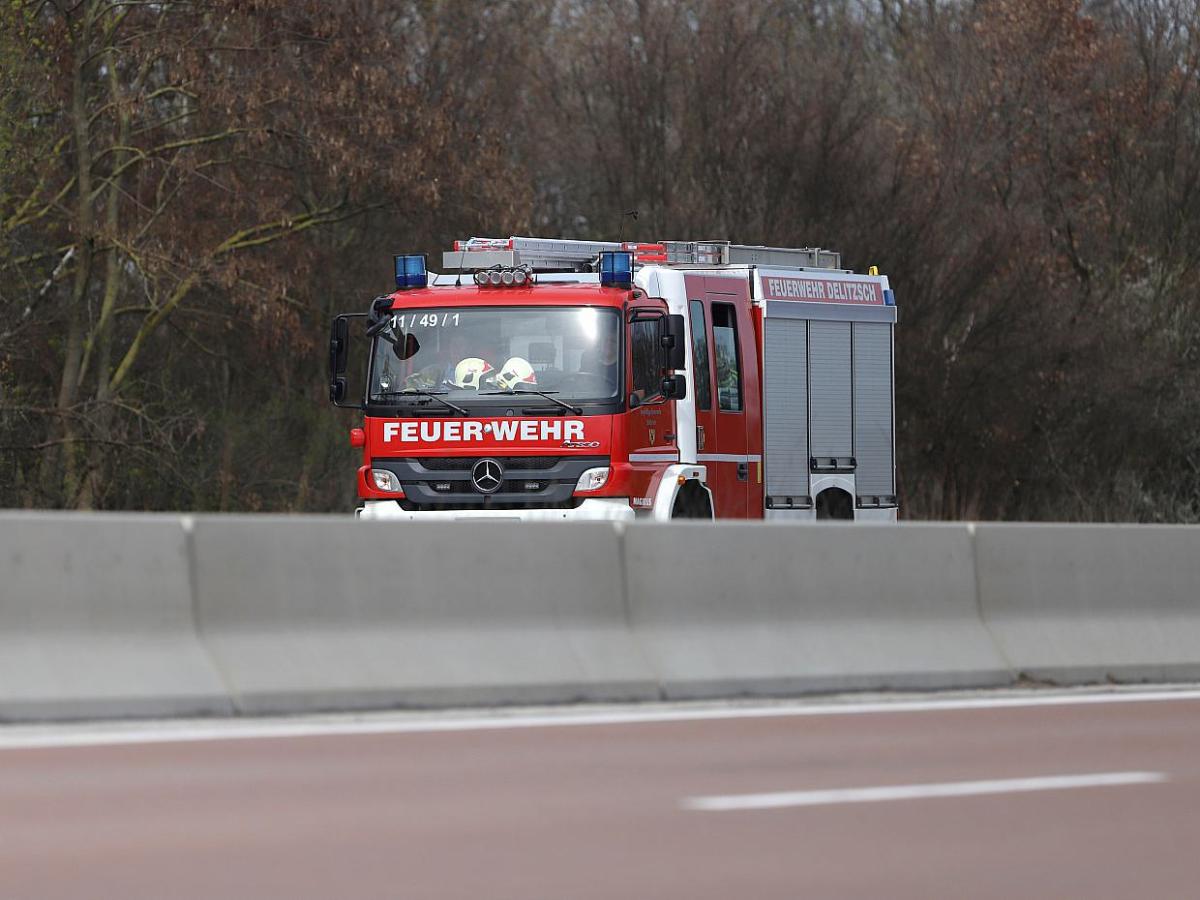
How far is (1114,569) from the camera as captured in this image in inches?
559

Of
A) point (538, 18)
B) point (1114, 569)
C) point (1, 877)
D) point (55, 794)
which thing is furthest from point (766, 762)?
point (538, 18)

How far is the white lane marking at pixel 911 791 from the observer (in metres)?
8.52

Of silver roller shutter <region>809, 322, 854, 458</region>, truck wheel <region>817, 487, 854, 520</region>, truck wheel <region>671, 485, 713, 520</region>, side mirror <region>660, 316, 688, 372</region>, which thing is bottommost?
truck wheel <region>817, 487, 854, 520</region>

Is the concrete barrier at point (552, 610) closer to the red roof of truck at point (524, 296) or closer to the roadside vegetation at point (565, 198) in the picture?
the red roof of truck at point (524, 296)

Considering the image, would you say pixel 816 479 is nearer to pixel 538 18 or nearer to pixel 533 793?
pixel 533 793

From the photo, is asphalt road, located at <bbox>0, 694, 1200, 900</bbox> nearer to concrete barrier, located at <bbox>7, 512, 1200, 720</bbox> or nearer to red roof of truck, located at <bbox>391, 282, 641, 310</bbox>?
concrete barrier, located at <bbox>7, 512, 1200, 720</bbox>

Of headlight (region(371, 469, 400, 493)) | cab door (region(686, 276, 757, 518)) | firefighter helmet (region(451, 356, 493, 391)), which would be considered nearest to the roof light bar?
firefighter helmet (region(451, 356, 493, 391))

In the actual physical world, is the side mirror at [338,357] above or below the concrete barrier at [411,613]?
above

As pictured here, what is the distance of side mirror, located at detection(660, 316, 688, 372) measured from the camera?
17375mm

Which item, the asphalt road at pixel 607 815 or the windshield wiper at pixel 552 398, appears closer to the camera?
the asphalt road at pixel 607 815

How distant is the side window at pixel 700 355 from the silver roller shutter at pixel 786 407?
1024 millimetres

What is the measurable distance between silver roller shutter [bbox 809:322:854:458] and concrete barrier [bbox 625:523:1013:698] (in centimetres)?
686

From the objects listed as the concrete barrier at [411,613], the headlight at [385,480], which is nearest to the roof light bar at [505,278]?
the headlight at [385,480]

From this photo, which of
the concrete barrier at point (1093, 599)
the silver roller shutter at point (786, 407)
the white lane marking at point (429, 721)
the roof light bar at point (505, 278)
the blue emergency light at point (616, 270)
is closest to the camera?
the white lane marking at point (429, 721)
